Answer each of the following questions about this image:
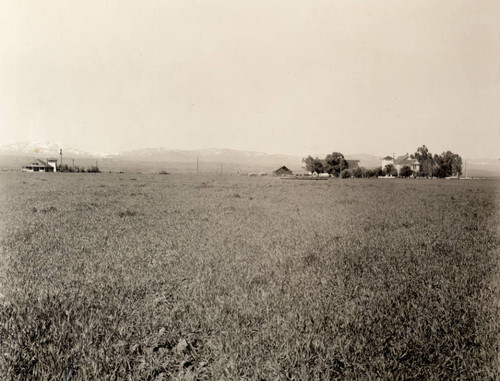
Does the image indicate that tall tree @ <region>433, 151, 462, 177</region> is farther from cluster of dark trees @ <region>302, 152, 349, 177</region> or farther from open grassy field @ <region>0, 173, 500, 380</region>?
open grassy field @ <region>0, 173, 500, 380</region>

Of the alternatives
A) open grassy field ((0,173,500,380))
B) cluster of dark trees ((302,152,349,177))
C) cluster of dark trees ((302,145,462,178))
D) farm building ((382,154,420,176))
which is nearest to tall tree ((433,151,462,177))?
cluster of dark trees ((302,145,462,178))

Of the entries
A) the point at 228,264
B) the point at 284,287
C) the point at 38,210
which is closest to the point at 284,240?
the point at 228,264

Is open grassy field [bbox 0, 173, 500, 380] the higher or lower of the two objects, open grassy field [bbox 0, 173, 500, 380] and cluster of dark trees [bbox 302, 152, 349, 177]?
the lower

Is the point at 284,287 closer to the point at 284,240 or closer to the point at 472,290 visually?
the point at 472,290

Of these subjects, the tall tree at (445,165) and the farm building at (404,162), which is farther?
the farm building at (404,162)

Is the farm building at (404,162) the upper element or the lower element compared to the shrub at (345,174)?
upper

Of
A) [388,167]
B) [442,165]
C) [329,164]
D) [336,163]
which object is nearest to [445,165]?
[442,165]

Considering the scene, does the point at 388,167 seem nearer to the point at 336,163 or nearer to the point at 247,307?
the point at 336,163

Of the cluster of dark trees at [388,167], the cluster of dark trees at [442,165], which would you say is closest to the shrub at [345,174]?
the cluster of dark trees at [388,167]

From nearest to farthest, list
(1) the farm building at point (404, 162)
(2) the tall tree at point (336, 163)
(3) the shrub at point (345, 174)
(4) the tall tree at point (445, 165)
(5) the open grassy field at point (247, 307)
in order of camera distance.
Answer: (5) the open grassy field at point (247, 307) → (3) the shrub at point (345, 174) → (2) the tall tree at point (336, 163) → (4) the tall tree at point (445, 165) → (1) the farm building at point (404, 162)

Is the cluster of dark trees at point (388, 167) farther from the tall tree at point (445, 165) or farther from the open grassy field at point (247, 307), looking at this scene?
the open grassy field at point (247, 307)
